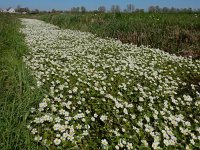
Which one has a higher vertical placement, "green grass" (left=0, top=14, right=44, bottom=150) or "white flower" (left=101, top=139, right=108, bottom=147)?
"green grass" (left=0, top=14, right=44, bottom=150)

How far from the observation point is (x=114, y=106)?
570cm

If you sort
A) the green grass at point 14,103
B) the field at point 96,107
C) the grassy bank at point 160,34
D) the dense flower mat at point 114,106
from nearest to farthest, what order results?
the green grass at point 14,103
the field at point 96,107
the dense flower mat at point 114,106
the grassy bank at point 160,34

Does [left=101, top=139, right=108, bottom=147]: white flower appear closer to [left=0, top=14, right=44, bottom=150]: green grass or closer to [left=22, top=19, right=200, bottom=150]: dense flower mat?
[left=22, top=19, right=200, bottom=150]: dense flower mat

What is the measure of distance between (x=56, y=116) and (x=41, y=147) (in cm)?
83

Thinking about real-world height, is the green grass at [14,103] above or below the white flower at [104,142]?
above

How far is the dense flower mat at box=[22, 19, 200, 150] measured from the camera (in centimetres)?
477

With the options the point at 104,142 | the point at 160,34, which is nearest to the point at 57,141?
the point at 104,142

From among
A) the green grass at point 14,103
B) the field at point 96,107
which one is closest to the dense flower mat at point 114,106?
the field at point 96,107

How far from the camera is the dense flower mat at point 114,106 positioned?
477cm

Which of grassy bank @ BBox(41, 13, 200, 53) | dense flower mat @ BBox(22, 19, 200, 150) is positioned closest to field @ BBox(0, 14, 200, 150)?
dense flower mat @ BBox(22, 19, 200, 150)

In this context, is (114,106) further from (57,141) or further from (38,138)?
(38,138)

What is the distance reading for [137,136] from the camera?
499 cm

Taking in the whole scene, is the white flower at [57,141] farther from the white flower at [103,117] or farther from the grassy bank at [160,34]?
the grassy bank at [160,34]

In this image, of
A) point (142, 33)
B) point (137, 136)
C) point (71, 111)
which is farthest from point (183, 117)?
point (142, 33)
